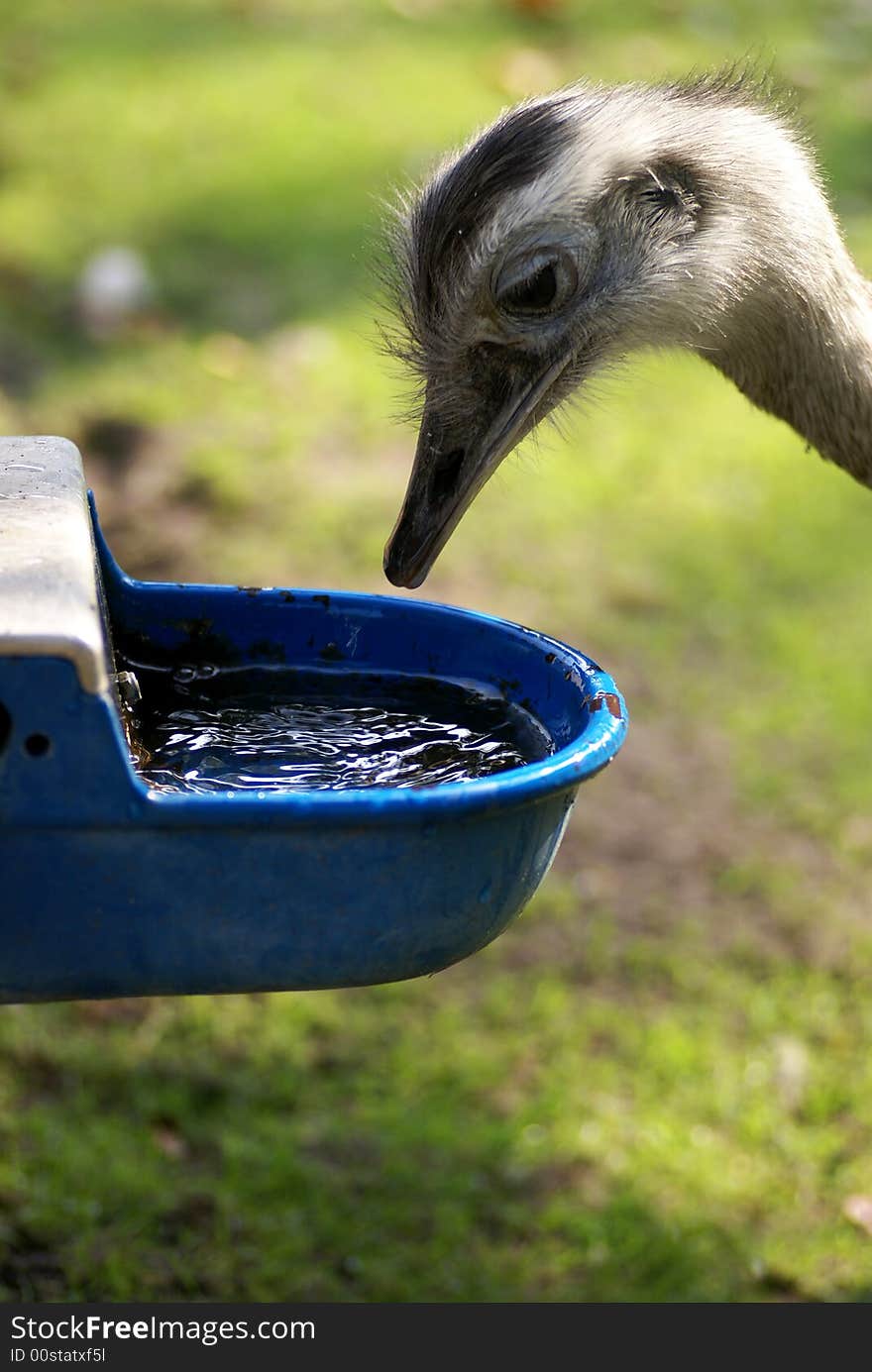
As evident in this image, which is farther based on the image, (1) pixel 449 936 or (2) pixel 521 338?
(2) pixel 521 338

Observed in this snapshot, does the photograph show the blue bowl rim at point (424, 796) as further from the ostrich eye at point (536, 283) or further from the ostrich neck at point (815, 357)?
the ostrich neck at point (815, 357)

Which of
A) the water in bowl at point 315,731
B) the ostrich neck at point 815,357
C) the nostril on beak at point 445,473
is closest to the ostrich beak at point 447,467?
the nostril on beak at point 445,473

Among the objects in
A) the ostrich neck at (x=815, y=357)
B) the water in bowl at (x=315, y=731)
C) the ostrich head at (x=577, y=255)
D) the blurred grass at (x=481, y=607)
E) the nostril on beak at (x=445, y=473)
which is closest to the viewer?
the water in bowl at (x=315, y=731)

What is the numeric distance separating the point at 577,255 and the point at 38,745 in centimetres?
104

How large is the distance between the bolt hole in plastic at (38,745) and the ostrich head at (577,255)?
76 cm

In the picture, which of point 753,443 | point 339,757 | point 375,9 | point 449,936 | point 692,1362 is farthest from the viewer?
point 375,9

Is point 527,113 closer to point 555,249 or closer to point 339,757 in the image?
point 555,249

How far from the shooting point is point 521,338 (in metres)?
2.26

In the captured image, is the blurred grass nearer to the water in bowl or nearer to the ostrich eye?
the ostrich eye

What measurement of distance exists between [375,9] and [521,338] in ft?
18.8

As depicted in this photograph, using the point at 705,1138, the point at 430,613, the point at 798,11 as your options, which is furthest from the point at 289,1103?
the point at 798,11

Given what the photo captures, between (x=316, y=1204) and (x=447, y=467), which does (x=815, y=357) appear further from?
(x=316, y=1204)

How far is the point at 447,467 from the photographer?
2.25 metres

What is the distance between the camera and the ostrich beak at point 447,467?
7.22ft
